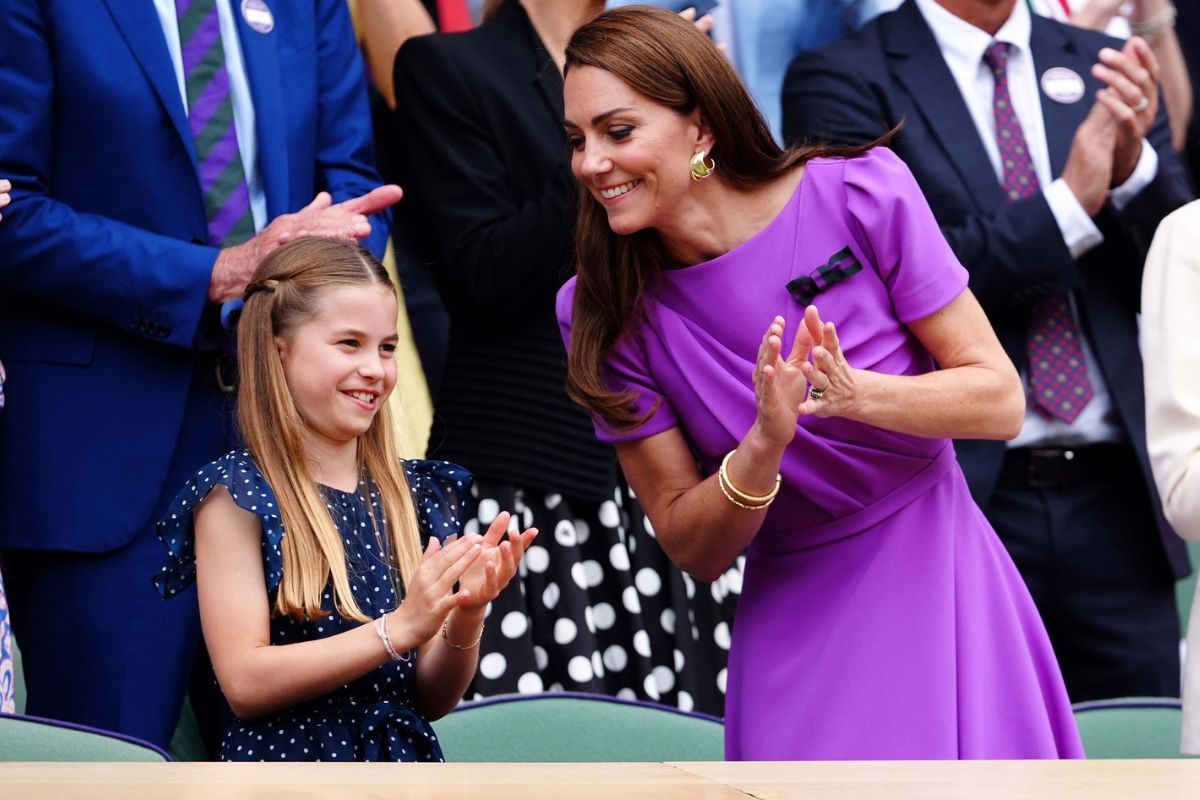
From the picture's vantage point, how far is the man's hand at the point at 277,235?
2.76 metres

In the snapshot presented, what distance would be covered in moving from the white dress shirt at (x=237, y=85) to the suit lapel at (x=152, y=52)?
6 centimetres

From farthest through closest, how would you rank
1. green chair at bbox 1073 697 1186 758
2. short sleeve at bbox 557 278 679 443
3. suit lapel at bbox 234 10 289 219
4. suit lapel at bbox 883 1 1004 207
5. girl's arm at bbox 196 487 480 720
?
suit lapel at bbox 883 1 1004 207 → suit lapel at bbox 234 10 289 219 → green chair at bbox 1073 697 1186 758 → short sleeve at bbox 557 278 679 443 → girl's arm at bbox 196 487 480 720

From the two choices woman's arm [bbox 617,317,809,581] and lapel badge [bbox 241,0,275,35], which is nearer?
woman's arm [bbox 617,317,809,581]

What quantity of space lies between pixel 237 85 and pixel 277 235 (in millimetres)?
406

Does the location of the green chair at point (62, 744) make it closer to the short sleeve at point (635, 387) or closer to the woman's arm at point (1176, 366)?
the short sleeve at point (635, 387)

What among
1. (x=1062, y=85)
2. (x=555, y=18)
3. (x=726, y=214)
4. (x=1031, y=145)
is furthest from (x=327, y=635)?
(x=1062, y=85)

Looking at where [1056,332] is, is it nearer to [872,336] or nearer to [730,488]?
[872,336]

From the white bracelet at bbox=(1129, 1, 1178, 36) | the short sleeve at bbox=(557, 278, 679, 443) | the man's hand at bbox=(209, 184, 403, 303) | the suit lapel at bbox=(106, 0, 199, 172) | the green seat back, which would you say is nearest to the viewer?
the short sleeve at bbox=(557, 278, 679, 443)

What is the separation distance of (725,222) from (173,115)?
988 millimetres

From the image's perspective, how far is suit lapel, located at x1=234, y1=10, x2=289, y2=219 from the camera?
9.84 ft

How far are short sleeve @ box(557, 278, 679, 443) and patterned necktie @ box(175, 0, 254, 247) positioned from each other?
0.77 metres


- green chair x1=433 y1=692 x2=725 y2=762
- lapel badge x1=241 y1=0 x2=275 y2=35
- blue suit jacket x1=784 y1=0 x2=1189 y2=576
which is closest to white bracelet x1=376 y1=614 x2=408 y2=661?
green chair x1=433 y1=692 x2=725 y2=762

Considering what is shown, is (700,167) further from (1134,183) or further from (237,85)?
(1134,183)

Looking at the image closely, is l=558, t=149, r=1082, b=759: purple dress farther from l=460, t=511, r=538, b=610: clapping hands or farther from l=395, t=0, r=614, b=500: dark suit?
l=395, t=0, r=614, b=500: dark suit
